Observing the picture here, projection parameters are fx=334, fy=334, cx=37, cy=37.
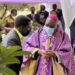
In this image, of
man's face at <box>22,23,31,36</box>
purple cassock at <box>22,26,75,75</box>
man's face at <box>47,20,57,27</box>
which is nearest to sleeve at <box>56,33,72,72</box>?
purple cassock at <box>22,26,75,75</box>

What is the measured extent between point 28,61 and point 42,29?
485 mm

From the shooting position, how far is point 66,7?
5.57 metres

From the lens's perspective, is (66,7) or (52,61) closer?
(52,61)

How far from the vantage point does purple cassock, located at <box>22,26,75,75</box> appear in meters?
4.54

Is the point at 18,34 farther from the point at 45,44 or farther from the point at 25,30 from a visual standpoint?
the point at 45,44

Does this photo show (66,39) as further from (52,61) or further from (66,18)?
(66,18)

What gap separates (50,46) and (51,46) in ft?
0.08

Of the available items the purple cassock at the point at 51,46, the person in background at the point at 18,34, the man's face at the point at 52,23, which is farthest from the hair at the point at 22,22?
the man's face at the point at 52,23

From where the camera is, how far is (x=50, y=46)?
→ 4.55m

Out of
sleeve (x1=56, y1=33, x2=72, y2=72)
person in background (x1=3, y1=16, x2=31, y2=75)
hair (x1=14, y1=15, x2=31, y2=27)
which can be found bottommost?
sleeve (x1=56, y1=33, x2=72, y2=72)

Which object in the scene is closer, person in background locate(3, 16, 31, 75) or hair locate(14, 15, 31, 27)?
person in background locate(3, 16, 31, 75)

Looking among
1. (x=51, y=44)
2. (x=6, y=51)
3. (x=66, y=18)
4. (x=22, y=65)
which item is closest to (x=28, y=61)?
(x=22, y=65)

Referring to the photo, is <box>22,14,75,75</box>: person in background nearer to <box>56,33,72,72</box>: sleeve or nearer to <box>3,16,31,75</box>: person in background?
<box>56,33,72,72</box>: sleeve

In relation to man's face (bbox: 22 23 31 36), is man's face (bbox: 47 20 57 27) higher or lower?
higher
